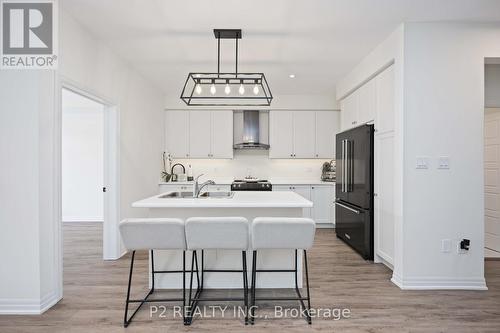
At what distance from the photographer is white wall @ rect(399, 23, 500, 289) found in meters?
3.15

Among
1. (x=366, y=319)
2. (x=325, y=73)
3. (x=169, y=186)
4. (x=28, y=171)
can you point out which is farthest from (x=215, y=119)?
(x=366, y=319)

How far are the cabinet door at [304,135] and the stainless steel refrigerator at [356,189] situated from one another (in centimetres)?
115

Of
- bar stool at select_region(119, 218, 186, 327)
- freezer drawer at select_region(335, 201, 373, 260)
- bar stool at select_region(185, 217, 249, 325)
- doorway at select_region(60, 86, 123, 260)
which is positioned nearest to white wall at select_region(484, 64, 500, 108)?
freezer drawer at select_region(335, 201, 373, 260)

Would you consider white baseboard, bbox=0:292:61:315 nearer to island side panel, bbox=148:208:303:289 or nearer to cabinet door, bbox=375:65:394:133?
island side panel, bbox=148:208:303:289

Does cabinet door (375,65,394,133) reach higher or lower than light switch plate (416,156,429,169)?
higher

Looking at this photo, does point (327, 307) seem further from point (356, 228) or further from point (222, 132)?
point (222, 132)

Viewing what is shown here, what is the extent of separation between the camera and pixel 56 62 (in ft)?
9.34

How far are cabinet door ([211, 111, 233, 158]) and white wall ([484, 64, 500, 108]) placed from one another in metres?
3.99

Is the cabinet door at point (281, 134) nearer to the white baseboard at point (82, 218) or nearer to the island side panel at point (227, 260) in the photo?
the island side panel at point (227, 260)

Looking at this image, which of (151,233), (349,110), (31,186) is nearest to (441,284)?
(151,233)

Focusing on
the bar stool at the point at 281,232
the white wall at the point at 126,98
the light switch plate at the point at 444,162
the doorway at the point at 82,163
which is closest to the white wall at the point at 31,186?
the white wall at the point at 126,98

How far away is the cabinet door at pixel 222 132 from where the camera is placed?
6.27 meters

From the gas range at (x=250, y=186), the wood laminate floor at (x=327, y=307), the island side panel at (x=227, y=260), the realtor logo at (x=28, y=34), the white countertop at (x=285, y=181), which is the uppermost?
the realtor logo at (x=28, y=34)

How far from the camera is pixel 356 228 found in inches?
171
